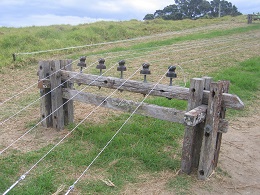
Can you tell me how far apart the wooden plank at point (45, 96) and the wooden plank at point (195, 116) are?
104 inches

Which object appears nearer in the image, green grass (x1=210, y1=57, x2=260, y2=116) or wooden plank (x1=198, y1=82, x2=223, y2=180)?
wooden plank (x1=198, y1=82, x2=223, y2=180)

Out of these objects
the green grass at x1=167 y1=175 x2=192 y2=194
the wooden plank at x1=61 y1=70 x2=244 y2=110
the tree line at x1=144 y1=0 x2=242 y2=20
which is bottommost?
the green grass at x1=167 y1=175 x2=192 y2=194

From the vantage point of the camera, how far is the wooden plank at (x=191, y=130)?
375 cm

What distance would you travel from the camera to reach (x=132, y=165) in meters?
4.20

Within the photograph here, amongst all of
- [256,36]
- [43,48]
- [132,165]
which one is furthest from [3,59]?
[256,36]

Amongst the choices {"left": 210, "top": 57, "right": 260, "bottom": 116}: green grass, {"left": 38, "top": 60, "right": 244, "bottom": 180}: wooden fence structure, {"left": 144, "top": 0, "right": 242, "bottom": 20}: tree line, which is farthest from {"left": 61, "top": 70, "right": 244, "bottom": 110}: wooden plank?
{"left": 144, "top": 0, "right": 242, "bottom": 20}: tree line

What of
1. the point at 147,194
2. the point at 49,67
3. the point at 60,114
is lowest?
the point at 147,194

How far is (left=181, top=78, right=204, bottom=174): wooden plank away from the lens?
3752 millimetres

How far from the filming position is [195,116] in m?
3.41

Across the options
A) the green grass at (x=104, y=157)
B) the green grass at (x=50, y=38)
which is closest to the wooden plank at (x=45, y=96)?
the green grass at (x=104, y=157)

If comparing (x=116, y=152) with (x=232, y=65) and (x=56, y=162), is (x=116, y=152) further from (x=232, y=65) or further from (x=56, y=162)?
(x=232, y=65)

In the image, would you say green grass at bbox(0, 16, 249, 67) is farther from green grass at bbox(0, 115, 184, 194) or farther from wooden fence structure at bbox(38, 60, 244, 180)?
green grass at bbox(0, 115, 184, 194)

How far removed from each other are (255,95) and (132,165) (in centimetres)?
444

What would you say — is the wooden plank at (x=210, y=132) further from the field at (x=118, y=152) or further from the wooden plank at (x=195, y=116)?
the field at (x=118, y=152)
